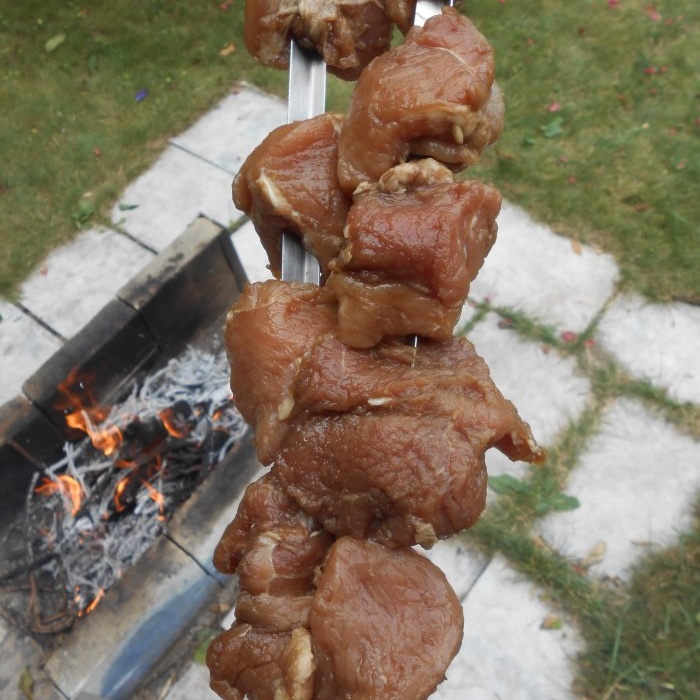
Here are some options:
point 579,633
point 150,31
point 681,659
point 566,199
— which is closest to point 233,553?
point 579,633

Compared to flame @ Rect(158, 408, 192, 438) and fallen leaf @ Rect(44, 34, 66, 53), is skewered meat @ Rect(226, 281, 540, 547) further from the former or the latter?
fallen leaf @ Rect(44, 34, 66, 53)

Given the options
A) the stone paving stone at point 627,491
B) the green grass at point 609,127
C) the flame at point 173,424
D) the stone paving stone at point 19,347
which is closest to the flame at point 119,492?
the flame at point 173,424

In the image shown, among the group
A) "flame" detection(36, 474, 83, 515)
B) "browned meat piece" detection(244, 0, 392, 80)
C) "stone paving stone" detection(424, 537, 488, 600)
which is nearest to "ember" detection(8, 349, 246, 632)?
"flame" detection(36, 474, 83, 515)

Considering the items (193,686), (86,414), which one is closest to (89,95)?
(86,414)

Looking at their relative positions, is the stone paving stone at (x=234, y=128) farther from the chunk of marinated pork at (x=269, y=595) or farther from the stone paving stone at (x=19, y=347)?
the chunk of marinated pork at (x=269, y=595)

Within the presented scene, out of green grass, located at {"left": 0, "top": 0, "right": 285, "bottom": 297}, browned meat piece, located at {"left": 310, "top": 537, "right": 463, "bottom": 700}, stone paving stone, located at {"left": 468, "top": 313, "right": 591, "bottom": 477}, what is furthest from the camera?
green grass, located at {"left": 0, "top": 0, "right": 285, "bottom": 297}

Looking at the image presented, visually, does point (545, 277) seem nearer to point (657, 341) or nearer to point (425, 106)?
point (657, 341)
